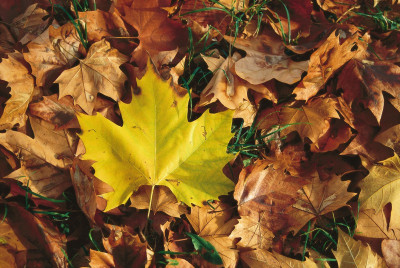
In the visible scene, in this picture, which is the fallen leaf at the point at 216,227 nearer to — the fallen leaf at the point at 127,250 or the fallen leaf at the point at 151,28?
the fallen leaf at the point at 127,250

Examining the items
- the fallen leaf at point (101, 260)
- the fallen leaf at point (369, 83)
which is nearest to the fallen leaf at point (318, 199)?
the fallen leaf at point (369, 83)

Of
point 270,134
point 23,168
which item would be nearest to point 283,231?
point 270,134

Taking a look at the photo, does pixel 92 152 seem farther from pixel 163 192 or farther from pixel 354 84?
pixel 354 84

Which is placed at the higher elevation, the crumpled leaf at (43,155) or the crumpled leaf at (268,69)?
the crumpled leaf at (268,69)

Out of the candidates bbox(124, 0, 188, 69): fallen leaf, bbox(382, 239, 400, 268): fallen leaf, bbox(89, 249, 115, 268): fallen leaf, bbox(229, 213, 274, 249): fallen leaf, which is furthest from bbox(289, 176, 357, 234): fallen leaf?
bbox(124, 0, 188, 69): fallen leaf

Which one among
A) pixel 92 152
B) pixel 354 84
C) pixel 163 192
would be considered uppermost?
pixel 354 84

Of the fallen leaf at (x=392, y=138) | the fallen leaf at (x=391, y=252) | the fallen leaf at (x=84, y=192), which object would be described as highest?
the fallen leaf at (x=392, y=138)
